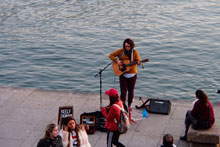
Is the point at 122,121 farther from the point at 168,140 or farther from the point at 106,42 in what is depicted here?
the point at 106,42

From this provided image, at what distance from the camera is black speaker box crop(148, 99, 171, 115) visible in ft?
42.0

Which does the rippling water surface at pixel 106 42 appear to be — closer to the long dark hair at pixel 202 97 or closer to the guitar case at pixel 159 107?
the guitar case at pixel 159 107

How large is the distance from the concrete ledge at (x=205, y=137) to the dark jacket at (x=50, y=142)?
2909 mm

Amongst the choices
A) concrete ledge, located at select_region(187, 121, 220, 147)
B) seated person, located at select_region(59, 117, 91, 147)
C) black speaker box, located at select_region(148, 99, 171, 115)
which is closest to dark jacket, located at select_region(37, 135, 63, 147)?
seated person, located at select_region(59, 117, 91, 147)

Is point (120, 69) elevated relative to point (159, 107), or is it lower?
elevated

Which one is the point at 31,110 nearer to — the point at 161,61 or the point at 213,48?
the point at 161,61

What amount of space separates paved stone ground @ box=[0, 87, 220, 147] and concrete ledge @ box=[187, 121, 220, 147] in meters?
0.79

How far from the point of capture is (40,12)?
28.2 meters

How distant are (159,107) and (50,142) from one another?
4.68 meters

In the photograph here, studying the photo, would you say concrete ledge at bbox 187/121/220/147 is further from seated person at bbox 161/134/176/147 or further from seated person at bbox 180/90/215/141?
seated person at bbox 161/134/176/147

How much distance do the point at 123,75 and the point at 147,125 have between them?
1.29 m

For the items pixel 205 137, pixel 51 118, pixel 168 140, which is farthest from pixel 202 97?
pixel 51 118

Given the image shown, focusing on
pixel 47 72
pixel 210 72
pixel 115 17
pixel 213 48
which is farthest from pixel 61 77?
pixel 115 17

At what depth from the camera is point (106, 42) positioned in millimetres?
23094
